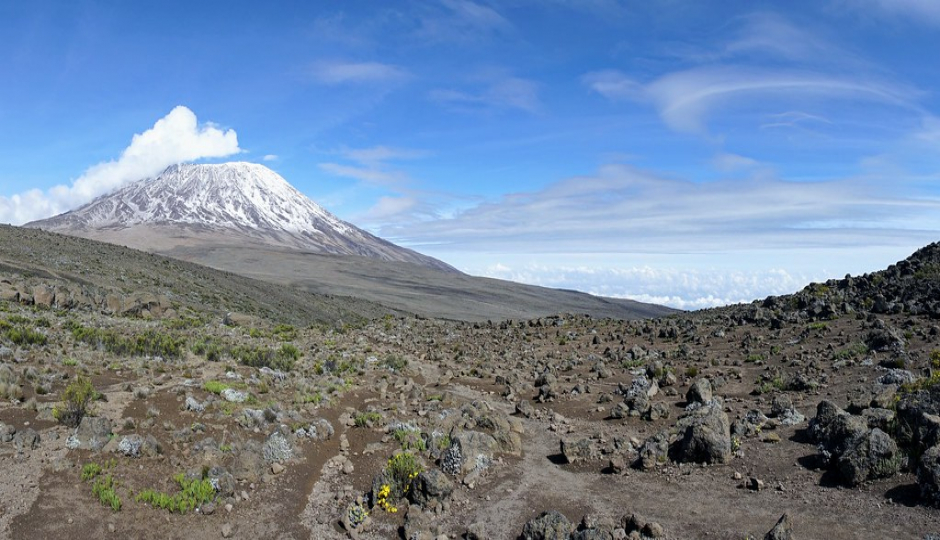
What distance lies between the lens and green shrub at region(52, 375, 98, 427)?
1102cm

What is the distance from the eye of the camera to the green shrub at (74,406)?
1102 cm

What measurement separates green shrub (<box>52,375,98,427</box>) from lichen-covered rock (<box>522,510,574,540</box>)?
9.10 metres

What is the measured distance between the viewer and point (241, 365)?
771 inches

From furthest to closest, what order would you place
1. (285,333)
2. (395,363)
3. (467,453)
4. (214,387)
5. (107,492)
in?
(285,333) → (395,363) → (214,387) → (467,453) → (107,492)

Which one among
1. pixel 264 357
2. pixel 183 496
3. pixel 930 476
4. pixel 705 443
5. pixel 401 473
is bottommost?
pixel 183 496

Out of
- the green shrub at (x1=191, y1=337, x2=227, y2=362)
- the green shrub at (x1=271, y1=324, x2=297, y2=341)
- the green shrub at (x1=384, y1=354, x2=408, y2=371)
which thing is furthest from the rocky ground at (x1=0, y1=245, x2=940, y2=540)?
the green shrub at (x1=271, y1=324, x2=297, y2=341)

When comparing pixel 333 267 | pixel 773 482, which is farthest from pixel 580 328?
pixel 333 267

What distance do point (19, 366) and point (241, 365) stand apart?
6.34 meters

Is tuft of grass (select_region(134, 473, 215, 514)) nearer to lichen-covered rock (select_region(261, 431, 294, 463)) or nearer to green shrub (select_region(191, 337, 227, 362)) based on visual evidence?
lichen-covered rock (select_region(261, 431, 294, 463))

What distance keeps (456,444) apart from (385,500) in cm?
233

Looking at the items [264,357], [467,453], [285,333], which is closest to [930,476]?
[467,453]

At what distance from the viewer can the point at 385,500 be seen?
394 inches

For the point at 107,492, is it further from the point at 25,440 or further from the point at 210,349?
the point at 210,349

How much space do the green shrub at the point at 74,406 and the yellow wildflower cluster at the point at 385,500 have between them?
6.33 metres
